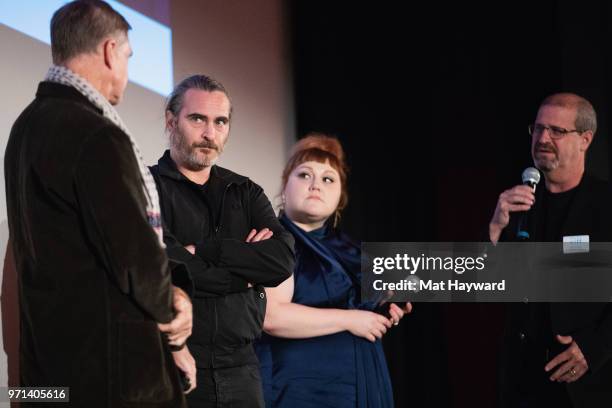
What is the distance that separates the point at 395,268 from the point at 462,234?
1.65ft

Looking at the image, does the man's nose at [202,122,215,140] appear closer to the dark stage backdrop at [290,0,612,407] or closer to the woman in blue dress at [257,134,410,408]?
the woman in blue dress at [257,134,410,408]

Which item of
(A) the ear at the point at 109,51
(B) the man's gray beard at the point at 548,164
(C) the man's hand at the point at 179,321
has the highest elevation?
(B) the man's gray beard at the point at 548,164

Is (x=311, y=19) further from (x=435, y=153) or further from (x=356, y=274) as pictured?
(x=356, y=274)

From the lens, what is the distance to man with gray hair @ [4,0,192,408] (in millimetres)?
1877

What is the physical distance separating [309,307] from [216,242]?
0.78 metres

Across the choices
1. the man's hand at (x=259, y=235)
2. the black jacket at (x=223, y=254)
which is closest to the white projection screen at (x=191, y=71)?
the black jacket at (x=223, y=254)

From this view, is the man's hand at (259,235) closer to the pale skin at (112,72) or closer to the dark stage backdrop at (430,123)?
the pale skin at (112,72)

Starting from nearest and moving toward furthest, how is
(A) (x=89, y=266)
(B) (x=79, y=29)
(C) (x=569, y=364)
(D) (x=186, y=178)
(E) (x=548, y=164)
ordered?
(A) (x=89, y=266), (B) (x=79, y=29), (D) (x=186, y=178), (C) (x=569, y=364), (E) (x=548, y=164)

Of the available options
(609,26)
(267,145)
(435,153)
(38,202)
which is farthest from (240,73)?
(38,202)

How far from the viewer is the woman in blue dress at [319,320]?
130 inches

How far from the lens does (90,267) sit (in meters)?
1.90

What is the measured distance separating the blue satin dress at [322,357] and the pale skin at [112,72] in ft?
4.20

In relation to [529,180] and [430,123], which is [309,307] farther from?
[430,123]

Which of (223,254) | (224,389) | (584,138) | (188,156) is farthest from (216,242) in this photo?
(584,138)
